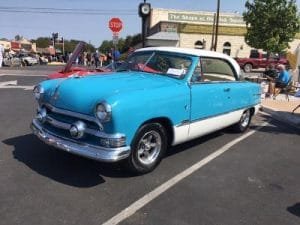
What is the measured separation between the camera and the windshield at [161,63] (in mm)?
5832

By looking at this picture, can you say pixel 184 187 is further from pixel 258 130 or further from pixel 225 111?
pixel 258 130

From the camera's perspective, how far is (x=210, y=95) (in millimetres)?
6027

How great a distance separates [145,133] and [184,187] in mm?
805

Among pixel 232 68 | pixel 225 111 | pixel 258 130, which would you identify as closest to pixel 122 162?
pixel 225 111

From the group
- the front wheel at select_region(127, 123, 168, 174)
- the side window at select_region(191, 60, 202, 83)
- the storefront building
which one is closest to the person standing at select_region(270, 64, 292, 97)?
the side window at select_region(191, 60, 202, 83)

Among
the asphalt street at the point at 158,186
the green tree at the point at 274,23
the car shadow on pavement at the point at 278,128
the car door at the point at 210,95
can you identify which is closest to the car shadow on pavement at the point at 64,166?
the asphalt street at the point at 158,186

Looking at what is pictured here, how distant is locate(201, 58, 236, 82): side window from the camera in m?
6.12

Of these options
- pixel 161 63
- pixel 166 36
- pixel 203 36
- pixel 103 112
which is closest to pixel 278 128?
pixel 161 63

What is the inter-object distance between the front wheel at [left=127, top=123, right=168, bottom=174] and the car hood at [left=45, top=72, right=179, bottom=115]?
517mm

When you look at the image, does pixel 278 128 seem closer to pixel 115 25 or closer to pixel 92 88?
pixel 92 88

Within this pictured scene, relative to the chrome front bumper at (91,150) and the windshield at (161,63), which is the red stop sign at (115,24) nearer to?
the windshield at (161,63)

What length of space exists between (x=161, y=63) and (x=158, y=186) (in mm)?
2111

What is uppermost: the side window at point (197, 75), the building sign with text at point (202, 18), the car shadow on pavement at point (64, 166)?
the building sign with text at point (202, 18)

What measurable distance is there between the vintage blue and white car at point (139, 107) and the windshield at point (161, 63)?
0.01 metres
